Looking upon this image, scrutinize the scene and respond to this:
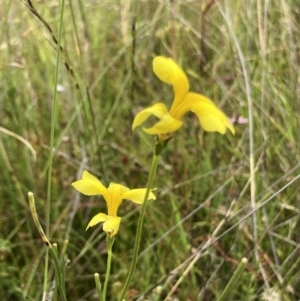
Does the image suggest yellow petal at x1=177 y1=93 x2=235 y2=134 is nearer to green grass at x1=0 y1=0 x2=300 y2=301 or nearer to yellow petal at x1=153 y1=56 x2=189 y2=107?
yellow petal at x1=153 y1=56 x2=189 y2=107

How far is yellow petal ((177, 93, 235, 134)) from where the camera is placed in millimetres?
328

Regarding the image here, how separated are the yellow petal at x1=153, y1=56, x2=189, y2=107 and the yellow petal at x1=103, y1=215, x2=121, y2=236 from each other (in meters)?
0.10

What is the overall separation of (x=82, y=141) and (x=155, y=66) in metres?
0.64

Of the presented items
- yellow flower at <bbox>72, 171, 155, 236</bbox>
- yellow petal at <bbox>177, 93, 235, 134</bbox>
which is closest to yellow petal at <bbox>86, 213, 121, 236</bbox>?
yellow flower at <bbox>72, 171, 155, 236</bbox>

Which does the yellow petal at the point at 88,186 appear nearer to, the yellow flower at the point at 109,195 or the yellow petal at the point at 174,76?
the yellow flower at the point at 109,195

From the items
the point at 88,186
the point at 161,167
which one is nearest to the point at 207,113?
the point at 88,186

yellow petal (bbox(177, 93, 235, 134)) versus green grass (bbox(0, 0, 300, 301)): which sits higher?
yellow petal (bbox(177, 93, 235, 134))

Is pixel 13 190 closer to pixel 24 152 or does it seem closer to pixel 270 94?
pixel 24 152

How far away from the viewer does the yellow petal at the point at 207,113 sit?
12.9 inches

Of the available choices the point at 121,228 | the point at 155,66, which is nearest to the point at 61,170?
the point at 121,228

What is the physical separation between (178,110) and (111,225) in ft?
0.34

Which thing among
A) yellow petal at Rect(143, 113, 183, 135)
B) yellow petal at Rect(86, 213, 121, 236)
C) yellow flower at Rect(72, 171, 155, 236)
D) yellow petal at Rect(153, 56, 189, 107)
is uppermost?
yellow petal at Rect(153, 56, 189, 107)

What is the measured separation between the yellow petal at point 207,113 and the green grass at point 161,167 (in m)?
0.36

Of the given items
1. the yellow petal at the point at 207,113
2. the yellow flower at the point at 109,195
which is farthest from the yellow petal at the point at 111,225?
the yellow petal at the point at 207,113
